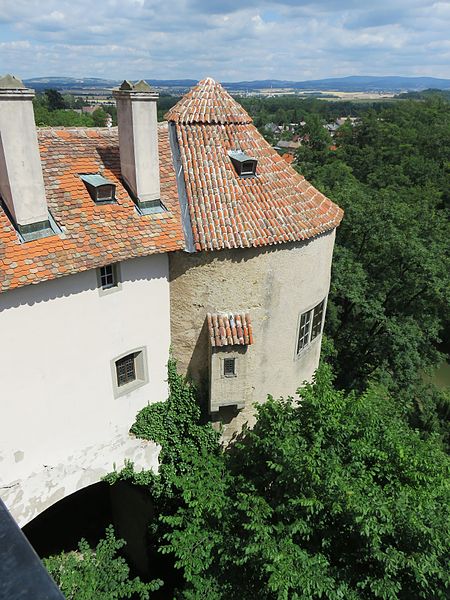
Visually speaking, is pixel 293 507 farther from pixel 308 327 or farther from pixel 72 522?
pixel 72 522

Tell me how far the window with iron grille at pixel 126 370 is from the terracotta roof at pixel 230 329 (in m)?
2.80

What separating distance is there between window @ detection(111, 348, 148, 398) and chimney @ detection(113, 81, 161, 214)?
481cm

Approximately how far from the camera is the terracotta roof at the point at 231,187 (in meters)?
14.8

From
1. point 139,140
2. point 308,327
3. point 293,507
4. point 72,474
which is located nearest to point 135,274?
point 139,140

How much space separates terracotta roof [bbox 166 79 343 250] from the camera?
1477 centimetres

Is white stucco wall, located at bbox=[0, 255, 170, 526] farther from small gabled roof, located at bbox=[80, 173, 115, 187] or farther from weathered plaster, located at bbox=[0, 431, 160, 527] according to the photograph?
small gabled roof, located at bbox=[80, 173, 115, 187]

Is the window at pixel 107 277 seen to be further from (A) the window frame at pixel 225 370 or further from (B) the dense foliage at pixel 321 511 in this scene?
(B) the dense foliage at pixel 321 511

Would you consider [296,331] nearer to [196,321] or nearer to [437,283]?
[196,321]

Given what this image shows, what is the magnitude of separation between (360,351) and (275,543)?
20918 millimetres

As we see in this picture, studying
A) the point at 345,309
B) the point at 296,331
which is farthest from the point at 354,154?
the point at 296,331

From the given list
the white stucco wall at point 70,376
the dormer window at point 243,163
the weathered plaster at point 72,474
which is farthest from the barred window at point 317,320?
the weathered plaster at point 72,474

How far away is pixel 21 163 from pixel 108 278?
3935 millimetres

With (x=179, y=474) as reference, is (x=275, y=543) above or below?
Result: above

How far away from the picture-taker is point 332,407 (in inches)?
522
